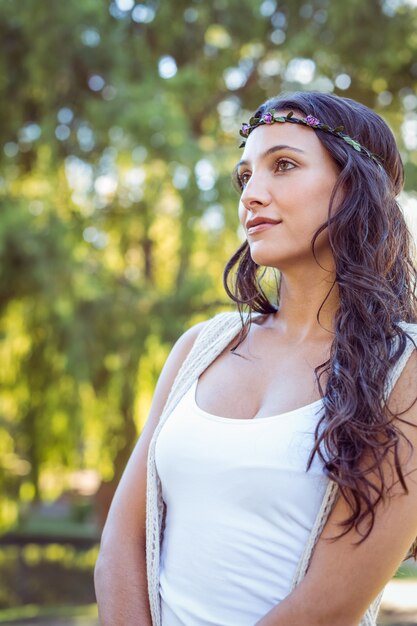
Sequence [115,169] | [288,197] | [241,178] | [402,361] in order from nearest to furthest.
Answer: [402,361] < [288,197] < [241,178] < [115,169]

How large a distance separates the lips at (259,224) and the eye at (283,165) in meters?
0.10

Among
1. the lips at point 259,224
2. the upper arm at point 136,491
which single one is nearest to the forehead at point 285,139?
the lips at point 259,224

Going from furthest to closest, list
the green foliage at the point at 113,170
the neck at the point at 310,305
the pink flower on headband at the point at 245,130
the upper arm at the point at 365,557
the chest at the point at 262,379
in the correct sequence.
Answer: the green foliage at the point at 113,170 → the pink flower on headband at the point at 245,130 → the neck at the point at 310,305 → the chest at the point at 262,379 → the upper arm at the point at 365,557

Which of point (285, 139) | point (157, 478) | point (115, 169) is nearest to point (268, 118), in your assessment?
point (285, 139)

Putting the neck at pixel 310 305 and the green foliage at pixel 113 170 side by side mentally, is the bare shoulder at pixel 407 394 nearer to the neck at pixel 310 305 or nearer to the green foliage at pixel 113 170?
the neck at pixel 310 305

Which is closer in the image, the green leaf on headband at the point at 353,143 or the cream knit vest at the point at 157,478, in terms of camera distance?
the cream knit vest at the point at 157,478

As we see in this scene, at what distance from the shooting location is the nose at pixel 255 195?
1563 mm

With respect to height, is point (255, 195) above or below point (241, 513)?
above

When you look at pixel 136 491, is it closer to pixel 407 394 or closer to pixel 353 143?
pixel 407 394

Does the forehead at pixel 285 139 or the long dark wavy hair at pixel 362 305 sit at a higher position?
the forehead at pixel 285 139

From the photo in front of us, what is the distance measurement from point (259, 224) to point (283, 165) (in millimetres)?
122

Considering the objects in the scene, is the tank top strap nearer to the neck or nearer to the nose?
the neck

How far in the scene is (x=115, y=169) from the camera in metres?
8.38

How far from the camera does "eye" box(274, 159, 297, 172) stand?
1567 millimetres
